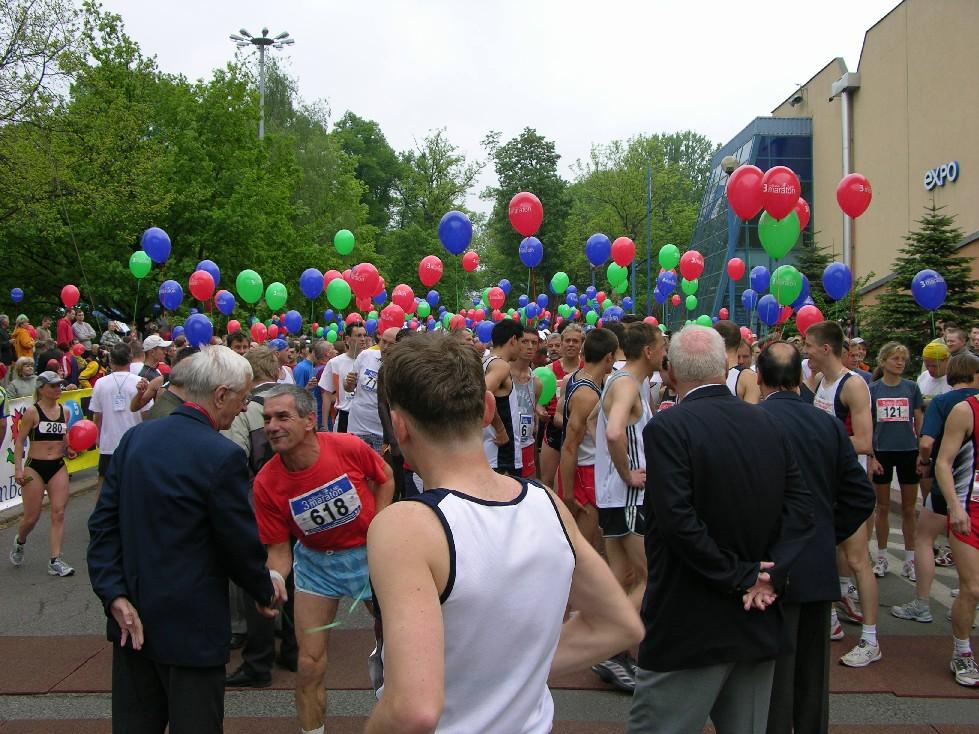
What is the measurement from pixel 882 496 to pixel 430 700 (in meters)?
6.88

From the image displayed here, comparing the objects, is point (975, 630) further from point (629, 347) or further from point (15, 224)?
point (15, 224)

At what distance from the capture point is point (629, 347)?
5.10 m

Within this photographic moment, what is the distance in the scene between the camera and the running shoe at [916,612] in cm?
608

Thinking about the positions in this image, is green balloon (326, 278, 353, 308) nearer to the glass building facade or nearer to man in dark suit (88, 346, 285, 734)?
man in dark suit (88, 346, 285, 734)

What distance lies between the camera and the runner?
24.7ft

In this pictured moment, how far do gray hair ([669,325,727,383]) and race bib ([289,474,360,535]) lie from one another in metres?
1.72

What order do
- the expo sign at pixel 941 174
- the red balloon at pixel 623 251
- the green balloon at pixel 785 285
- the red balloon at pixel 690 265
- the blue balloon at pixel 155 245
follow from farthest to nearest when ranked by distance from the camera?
1. the expo sign at pixel 941 174
2. the red balloon at pixel 690 265
3. the red balloon at pixel 623 251
4. the blue balloon at pixel 155 245
5. the green balloon at pixel 785 285

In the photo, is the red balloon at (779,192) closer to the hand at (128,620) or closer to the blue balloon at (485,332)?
the blue balloon at (485,332)

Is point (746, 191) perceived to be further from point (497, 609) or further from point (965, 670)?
point (497, 609)

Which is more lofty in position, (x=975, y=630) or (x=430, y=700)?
(x=430, y=700)

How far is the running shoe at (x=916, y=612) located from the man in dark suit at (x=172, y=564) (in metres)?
5.00

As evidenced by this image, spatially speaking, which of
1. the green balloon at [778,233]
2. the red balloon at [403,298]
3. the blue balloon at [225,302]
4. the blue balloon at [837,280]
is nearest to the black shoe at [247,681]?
the green balloon at [778,233]

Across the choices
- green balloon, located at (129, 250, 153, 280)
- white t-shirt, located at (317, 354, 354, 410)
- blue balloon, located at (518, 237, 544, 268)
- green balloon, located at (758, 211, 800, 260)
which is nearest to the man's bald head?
white t-shirt, located at (317, 354, 354, 410)

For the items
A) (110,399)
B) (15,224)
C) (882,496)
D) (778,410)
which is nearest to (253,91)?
(15,224)
